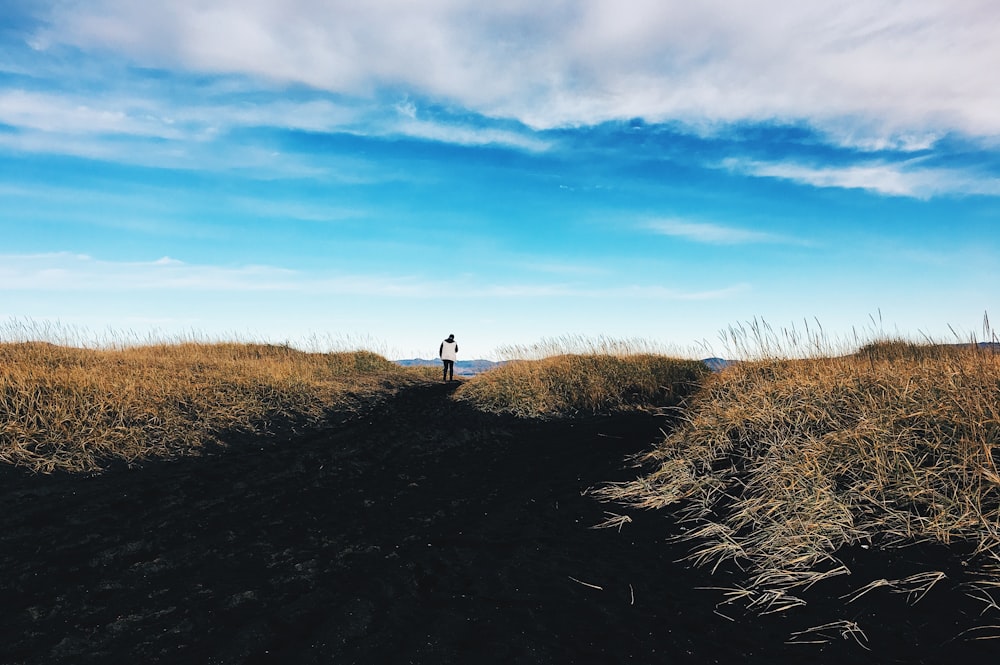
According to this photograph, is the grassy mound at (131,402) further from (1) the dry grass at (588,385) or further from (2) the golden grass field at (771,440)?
(1) the dry grass at (588,385)

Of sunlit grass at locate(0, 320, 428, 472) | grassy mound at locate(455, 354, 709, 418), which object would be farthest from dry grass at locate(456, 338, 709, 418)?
sunlit grass at locate(0, 320, 428, 472)

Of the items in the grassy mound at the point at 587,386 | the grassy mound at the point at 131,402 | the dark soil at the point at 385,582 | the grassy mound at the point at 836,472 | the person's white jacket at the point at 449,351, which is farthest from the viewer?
the person's white jacket at the point at 449,351

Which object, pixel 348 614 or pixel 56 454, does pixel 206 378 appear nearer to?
pixel 56 454

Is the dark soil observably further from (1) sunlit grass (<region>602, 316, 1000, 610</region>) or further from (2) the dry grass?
(2) the dry grass

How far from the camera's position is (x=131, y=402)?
995cm

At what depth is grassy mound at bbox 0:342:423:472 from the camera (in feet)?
27.3

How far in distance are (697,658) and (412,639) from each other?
5.69 ft

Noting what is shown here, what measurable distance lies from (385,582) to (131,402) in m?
7.88

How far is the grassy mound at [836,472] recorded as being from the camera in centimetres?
468

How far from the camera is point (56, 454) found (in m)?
8.03

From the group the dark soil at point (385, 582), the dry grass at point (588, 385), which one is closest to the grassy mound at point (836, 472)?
the dark soil at point (385, 582)

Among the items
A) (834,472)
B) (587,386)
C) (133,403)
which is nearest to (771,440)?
(834,472)

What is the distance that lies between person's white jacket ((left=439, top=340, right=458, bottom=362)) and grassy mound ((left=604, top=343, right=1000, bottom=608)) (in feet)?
56.4

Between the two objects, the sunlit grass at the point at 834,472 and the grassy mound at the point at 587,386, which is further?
the grassy mound at the point at 587,386
